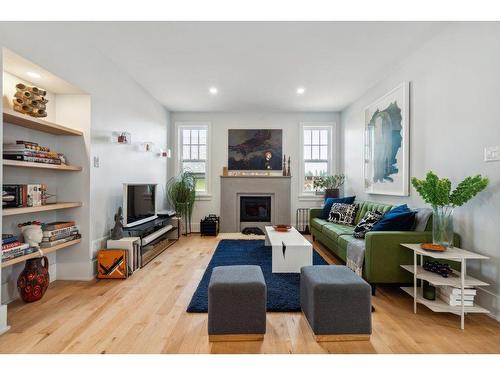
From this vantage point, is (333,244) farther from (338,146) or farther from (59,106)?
(59,106)

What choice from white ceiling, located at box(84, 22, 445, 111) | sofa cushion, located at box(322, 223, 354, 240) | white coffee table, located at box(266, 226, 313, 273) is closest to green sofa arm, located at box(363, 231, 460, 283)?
white coffee table, located at box(266, 226, 313, 273)

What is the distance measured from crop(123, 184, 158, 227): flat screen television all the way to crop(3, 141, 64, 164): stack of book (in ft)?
3.03

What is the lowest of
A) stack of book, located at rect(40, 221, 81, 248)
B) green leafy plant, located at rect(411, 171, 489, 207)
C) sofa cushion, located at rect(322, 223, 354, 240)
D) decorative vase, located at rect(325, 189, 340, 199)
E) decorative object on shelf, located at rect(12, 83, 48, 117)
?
sofa cushion, located at rect(322, 223, 354, 240)

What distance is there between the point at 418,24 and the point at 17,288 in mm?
4693

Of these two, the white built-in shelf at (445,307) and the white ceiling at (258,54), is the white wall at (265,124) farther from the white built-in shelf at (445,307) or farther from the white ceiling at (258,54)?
the white built-in shelf at (445,307)

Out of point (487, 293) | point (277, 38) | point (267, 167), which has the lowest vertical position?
point (487, 293)

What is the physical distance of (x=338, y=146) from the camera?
5.94 meters

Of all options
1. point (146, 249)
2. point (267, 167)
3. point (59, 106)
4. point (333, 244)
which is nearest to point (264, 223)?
point (267, 167)

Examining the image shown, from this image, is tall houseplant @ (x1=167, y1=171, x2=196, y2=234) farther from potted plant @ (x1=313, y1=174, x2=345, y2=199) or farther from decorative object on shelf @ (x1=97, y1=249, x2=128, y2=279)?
potted plant @ (x1=313, y1=174, x2=345, y2=199)

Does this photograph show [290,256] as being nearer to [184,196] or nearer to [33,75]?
[184,196]

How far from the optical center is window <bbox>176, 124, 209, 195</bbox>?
237 inches

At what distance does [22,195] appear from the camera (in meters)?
2.37

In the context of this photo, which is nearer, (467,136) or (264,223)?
(467,136)
